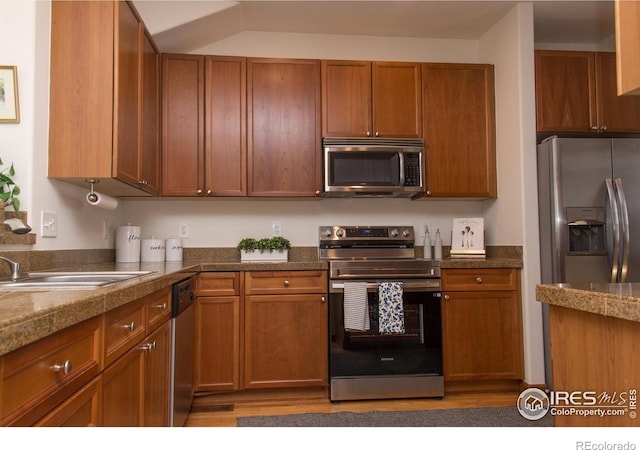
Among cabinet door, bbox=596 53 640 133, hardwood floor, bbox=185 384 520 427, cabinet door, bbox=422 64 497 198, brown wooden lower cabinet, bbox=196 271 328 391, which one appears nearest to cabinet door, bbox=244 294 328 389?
brown wooden lower cabinet, bbox=196 271 328 391

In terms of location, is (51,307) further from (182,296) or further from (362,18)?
(362,18)

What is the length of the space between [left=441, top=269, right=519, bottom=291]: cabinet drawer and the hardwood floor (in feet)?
2.33

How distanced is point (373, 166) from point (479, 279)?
1069 mm

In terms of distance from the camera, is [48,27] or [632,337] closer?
[632,337]

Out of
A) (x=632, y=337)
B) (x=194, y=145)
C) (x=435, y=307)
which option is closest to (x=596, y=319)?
(x=632, y=337)

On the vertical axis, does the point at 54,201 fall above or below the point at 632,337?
above

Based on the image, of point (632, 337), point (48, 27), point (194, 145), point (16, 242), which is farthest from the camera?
point (194, 145)

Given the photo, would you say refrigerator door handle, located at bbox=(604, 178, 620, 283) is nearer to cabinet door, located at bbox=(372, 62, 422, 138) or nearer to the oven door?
the oven door

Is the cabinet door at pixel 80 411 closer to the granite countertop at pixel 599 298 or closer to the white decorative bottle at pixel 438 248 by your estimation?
the granite countertop at pixel 599 298

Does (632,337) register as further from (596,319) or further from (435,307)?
(435,307)

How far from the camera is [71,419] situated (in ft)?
2.99

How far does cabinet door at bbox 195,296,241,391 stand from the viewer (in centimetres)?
242

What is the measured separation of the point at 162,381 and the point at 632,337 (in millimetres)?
1707

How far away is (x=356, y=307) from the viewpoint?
2.43 metres
